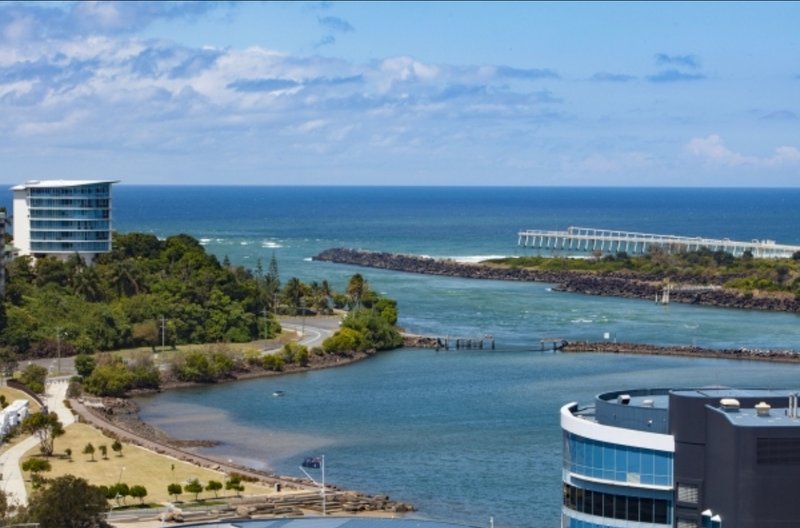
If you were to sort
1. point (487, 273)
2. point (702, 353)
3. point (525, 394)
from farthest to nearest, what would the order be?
1. point (487, 273)
2. point (702, 353)
3. point (525, 394)

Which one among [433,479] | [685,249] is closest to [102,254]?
[433,479]

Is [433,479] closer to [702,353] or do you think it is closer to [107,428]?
[107,428]

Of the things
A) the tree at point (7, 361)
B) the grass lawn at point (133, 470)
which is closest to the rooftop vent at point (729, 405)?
the grass lawn at point (133, 470)

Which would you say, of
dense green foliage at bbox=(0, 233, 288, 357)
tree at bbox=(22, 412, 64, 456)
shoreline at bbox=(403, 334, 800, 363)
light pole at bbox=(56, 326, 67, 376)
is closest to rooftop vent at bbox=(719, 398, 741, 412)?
tree at bbox=(22, 412, 64, 456)

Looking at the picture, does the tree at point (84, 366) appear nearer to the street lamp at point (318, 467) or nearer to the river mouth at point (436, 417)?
the river mouth at point (436, 417)

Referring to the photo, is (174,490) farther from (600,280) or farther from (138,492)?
(600,280)

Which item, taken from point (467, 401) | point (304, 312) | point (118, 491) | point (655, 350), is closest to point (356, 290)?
point (304, 312)

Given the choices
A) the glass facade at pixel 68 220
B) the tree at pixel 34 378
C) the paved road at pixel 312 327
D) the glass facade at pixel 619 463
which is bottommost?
the tree at pixel 34 378
